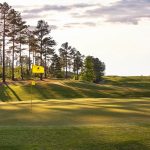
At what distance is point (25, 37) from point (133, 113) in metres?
73.2

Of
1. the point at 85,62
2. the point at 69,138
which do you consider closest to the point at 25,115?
the point at 69,138

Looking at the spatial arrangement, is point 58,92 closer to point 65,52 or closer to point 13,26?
point 13,26

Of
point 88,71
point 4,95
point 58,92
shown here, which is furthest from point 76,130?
point 88,71

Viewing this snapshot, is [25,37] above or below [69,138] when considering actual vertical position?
above

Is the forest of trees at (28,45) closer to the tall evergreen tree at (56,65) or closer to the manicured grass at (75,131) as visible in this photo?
the tall evergreen tree at (56,65)

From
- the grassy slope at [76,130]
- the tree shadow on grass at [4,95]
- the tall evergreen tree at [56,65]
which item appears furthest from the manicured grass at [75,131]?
the tall evergreen tree at [56,65]

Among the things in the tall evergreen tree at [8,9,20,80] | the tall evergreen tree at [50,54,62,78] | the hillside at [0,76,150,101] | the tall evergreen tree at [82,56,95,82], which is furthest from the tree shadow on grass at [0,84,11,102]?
the tall evergreen tree at [50,54,62,78]

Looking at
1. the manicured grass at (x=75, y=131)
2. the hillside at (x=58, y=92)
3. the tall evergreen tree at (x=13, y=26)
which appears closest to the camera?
the manicured grass at (x=75, y=131)

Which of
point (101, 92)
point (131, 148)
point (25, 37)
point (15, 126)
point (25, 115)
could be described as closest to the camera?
point (131, 148)

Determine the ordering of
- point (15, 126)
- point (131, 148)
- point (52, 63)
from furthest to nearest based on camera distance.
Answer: point (52, 63) < point (15, 126) < point (131, 148)

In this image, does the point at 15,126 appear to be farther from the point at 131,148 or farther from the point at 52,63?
the point at 52,63

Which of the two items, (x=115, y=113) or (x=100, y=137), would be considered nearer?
(x=100, y=137)

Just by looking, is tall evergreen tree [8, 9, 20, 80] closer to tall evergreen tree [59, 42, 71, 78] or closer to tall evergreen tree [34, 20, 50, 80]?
tall evergreen tree [34, 20, 50, 80]

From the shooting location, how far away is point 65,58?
479ft
